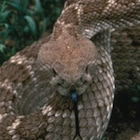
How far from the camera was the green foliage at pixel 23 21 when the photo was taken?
607 centimetres

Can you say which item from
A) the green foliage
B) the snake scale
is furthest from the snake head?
the green foliage

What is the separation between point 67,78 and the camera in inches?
152

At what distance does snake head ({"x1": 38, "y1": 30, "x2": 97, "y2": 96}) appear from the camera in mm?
3906

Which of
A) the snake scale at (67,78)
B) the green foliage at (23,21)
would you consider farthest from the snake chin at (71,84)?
the green foliage at (23,21)

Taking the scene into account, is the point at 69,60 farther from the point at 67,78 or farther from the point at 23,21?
the point at 23,21

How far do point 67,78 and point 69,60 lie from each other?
0.20 meters

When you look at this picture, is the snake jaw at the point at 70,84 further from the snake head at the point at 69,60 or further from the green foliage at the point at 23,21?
the green foliage at the point at 23,21

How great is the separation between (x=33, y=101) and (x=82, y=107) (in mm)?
790

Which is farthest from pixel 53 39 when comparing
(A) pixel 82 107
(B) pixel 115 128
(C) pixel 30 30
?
(C) pixel 30 30

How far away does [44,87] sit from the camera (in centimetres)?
508

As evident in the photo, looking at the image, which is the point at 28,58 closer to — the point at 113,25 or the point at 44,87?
the point at 44,87

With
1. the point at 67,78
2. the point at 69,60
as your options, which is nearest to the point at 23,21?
the point at 69,60

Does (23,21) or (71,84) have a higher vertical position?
(71,84)

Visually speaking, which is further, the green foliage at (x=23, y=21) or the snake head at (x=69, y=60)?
the green foliage at (x=23, y=21)
